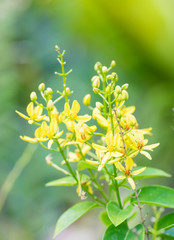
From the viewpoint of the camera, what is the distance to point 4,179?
4.66ft

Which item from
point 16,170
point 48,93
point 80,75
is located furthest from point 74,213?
point 80,75

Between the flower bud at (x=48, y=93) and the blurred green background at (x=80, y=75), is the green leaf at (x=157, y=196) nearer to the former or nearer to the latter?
the flower bud at (x=48, y=93)

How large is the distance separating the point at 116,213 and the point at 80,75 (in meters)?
A: 1.28

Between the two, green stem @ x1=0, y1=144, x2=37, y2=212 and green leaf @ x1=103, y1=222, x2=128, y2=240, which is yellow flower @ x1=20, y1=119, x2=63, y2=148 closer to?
green leaf @ x1=103, y1=222, x2=128, y2=240

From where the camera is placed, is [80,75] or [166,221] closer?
[166,221]

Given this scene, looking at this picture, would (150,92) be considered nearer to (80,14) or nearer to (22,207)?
(80,14)

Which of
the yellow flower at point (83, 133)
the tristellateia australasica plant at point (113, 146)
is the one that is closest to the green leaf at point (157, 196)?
the tristellateia australasica plant at point (113, 146)

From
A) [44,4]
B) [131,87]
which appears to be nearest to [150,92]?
[131,87]

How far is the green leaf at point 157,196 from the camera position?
529 millimetres

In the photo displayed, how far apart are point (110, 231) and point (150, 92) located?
1.17 m

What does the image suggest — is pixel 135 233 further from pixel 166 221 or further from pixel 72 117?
pixel 72 117

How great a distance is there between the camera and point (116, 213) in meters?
0.53

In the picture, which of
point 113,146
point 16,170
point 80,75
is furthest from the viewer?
point 80,75

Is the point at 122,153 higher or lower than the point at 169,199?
higher
